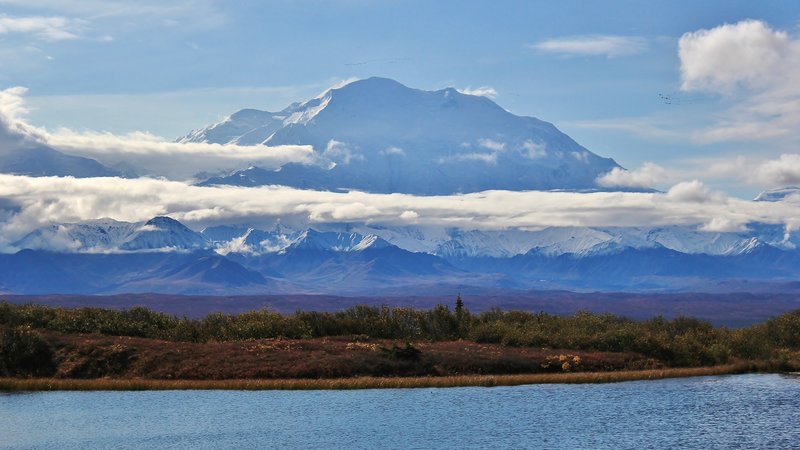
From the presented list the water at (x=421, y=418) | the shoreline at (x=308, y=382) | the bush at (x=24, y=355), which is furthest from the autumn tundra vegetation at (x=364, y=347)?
the water at (x=421, y=418)

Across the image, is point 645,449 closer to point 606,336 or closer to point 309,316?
point 606,336

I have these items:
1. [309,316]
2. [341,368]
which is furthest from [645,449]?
[309,316]

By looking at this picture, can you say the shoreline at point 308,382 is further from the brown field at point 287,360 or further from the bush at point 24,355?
the bush at point 24,355

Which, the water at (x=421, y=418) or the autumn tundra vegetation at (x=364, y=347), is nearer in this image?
the water at (x=421, y=418)

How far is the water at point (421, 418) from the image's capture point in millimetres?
71312

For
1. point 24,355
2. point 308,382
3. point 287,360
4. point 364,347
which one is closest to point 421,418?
point 308,382

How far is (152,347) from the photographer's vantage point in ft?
369

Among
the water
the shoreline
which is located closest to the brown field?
the shoreline

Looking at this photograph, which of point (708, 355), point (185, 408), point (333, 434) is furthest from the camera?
point (708, 355)

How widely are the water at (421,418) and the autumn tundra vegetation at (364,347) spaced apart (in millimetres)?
8249

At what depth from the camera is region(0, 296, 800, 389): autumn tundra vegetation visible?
10581 cm

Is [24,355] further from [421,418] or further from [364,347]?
[421,418]

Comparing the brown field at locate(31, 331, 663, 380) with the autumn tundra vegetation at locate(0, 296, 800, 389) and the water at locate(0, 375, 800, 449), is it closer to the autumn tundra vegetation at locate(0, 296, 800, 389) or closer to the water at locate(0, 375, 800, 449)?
the autumn tundra vegetation at locate(0, 296, 800, 389)

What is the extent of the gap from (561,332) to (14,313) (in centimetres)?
5911
